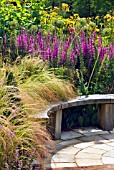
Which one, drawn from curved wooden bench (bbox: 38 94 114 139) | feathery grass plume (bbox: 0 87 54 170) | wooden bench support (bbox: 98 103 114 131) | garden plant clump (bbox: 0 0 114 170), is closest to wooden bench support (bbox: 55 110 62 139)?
curved wooden bench (bbox: 38 94 114 139)

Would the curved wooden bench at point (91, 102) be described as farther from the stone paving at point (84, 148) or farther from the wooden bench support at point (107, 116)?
the stone paving at point (84, 148)

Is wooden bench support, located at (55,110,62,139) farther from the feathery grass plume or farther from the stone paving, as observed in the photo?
the feathery grass plume

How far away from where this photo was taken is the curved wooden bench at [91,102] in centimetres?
452

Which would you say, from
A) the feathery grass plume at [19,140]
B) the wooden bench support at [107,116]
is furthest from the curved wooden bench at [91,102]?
the feathery grass plume at [19,140]

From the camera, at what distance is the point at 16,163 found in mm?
3004

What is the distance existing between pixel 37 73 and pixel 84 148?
113 cm

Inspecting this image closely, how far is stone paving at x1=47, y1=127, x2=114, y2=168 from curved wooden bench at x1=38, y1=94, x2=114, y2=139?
120mm

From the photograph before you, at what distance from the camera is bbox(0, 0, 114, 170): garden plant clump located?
320cm

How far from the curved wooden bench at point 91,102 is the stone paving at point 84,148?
0.40 ft

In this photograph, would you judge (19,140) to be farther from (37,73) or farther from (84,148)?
(37,73)

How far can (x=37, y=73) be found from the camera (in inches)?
186

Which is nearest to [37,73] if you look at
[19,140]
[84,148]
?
[84,148]

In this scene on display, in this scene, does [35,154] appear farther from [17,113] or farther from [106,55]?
[106,55]

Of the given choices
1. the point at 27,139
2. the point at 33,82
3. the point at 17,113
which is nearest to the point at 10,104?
the point at 17,113
